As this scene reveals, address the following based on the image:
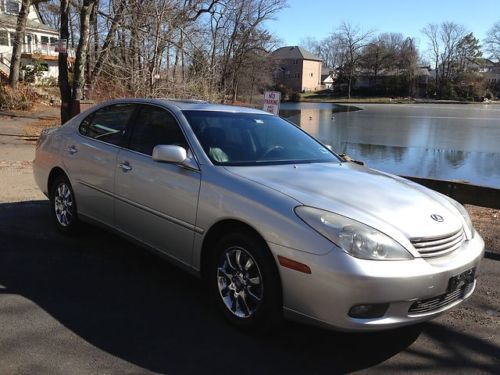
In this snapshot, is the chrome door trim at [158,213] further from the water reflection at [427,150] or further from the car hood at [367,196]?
the water reflection at [427,150]

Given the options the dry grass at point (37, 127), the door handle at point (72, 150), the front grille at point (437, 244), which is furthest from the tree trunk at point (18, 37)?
the front grille at point (437, 244)

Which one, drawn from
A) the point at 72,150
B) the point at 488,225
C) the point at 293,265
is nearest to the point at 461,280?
the point at 293,265

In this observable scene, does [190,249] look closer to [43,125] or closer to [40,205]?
[40,205]

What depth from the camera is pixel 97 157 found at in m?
5.11

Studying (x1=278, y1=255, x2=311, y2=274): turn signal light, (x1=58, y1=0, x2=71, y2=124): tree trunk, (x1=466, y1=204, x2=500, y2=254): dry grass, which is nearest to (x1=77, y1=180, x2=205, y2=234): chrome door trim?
(x1=278, y1=255, x2=311, y2=274): turn signal light

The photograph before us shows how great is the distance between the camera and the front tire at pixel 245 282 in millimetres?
3420

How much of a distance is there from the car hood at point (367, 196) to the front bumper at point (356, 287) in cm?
25

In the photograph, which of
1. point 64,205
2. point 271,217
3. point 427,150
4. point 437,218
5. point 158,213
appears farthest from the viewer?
point 427,150

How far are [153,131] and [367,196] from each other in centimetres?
209

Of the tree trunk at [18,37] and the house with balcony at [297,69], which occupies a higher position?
the house with balcony at [297,69]

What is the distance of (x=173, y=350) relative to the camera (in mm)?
3412

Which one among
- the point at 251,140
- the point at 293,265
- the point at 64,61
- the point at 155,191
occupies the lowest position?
the point at 293,265

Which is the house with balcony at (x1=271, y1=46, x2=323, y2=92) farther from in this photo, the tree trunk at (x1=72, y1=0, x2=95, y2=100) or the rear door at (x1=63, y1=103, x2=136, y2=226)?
the rear door at (x1=63, y1=103, x2=136, y2=226)

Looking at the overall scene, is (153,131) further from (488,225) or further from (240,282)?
(488,225)
